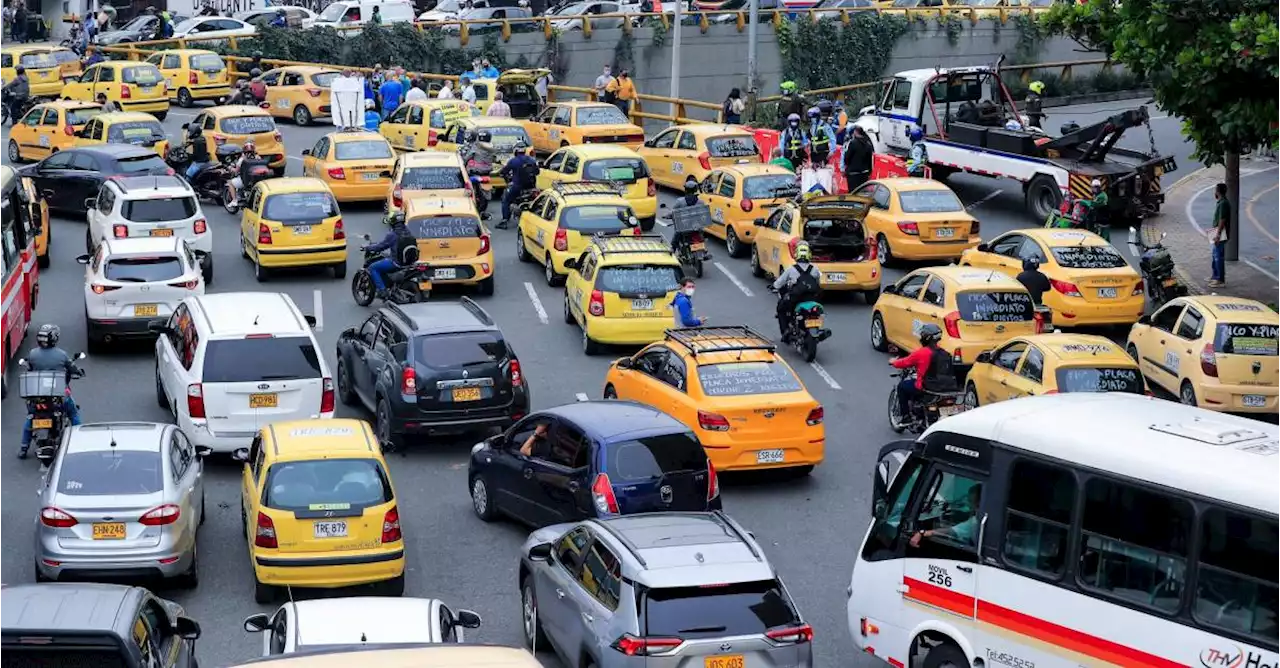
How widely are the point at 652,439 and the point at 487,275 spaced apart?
39.4ft

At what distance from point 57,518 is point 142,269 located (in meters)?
9.50

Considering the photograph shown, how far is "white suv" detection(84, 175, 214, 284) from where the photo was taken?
96.4ft

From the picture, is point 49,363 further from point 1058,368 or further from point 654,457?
point 1058,368

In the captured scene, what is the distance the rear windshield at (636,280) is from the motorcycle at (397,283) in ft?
11.7

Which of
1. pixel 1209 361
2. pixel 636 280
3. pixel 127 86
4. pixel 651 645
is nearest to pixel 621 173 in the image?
pixel 636 280

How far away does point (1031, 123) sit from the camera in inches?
1612

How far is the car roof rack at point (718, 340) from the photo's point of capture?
68.1 feet

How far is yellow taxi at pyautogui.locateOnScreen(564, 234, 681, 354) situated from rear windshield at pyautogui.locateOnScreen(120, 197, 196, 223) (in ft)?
25.5

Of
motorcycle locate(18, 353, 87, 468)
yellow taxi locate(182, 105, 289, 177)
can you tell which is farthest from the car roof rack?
yellow taxi locate(182, 105, 289, 177)

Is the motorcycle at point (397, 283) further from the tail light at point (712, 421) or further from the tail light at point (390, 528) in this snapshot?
the tail light at point (390, 528)

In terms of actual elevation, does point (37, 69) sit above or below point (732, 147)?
below

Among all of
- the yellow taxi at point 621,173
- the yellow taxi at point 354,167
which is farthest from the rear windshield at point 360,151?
the yellow taxi at point 621,173

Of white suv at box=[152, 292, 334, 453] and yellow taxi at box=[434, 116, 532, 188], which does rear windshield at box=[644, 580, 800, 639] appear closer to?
white suv at box=[152, 292, 334, 453]

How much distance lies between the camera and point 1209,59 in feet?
75.5
